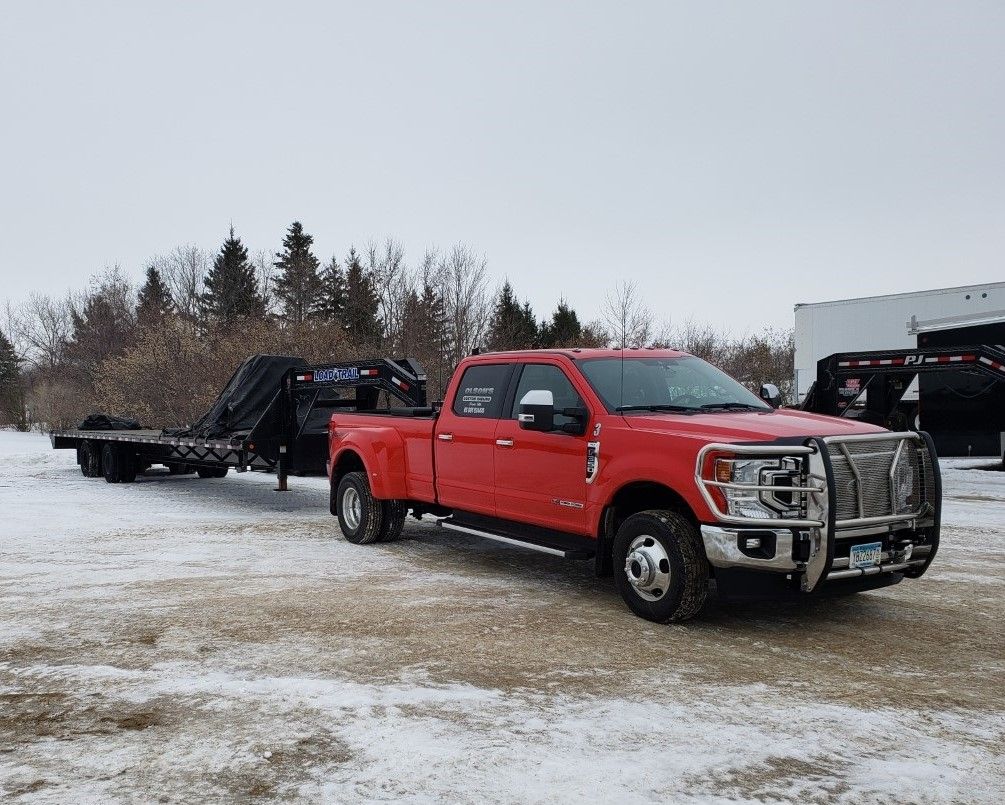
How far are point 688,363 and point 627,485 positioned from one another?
1.67 meters

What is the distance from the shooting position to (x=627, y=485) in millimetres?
6332

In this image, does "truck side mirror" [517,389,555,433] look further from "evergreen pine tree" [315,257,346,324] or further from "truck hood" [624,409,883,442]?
"evergreen pine tree" [315,257,346,324]

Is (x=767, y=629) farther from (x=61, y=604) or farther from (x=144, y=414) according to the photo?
(x=144, y=414)

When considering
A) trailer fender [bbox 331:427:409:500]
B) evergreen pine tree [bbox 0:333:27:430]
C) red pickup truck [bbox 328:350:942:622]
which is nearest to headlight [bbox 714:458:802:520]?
red pickup truck [bbox 328:350:942:622]

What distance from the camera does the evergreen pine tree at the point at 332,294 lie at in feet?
173

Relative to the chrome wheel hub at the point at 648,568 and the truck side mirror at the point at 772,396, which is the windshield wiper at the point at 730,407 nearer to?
the truck side mirror at the point at 772,396

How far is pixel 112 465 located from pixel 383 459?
974 cm

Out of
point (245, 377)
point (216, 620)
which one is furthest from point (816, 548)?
point (245, 377)

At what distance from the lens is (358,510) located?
31.3ft

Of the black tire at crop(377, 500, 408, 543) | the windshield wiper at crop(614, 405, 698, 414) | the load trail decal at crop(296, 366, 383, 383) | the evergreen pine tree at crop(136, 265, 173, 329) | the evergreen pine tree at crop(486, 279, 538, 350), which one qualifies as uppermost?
the evergreen pine tree at crop(136, 265, 173, 329)

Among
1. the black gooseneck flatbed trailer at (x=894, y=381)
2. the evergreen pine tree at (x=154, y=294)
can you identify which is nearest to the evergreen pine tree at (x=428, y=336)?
the black gooseneck flatbed trailer at (x=894, y=381)

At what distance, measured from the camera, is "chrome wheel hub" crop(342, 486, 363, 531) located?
376 inches

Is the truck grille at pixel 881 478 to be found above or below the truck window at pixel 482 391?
below

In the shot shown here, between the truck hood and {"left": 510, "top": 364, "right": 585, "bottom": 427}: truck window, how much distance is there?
0.68 meters
